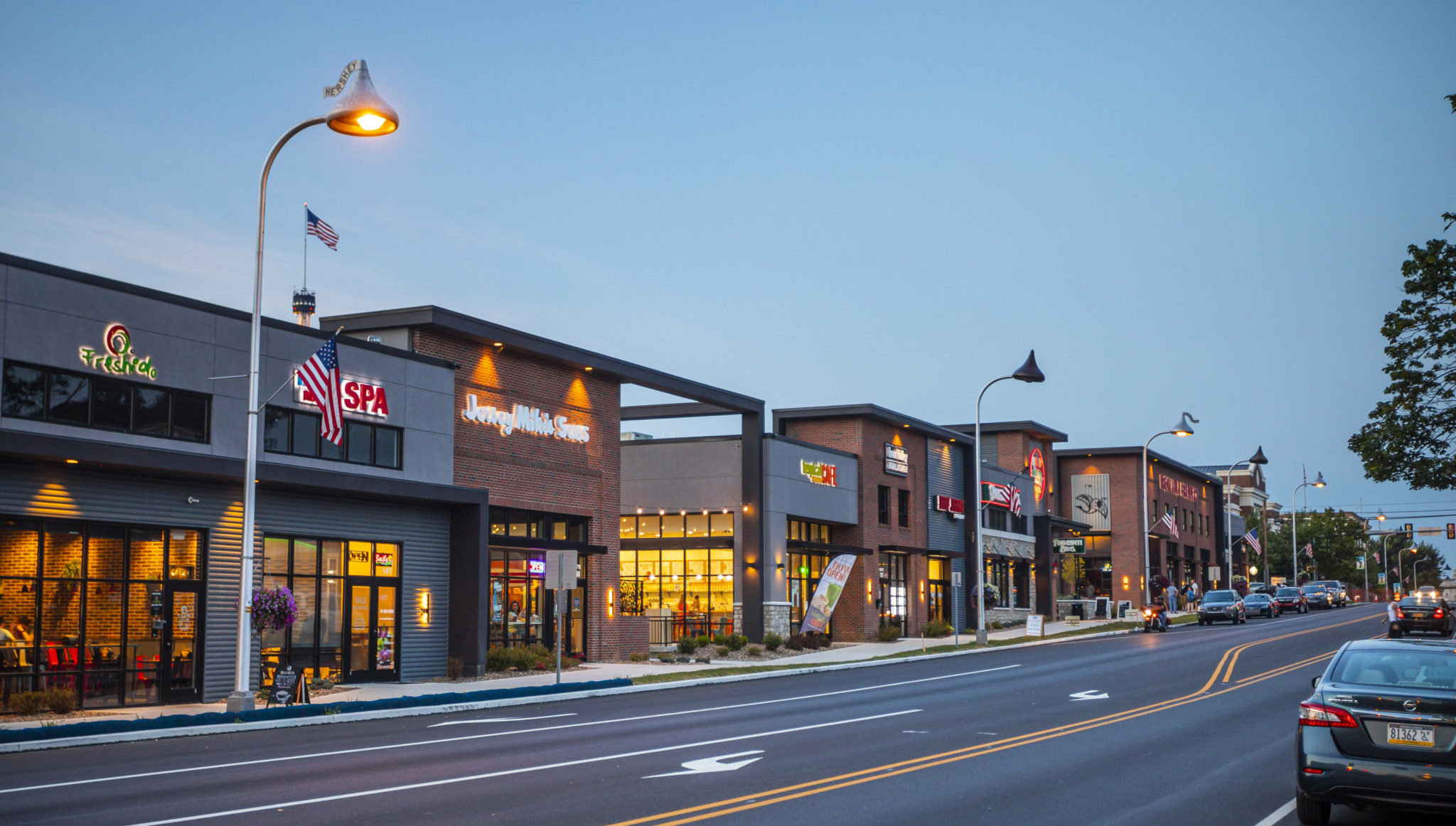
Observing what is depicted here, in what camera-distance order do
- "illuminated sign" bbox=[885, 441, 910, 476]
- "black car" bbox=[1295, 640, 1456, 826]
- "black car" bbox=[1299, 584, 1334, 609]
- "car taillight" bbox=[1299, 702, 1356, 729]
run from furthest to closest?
"black car" bbox=[1299, 584, 1334, 609] → "illuminated sign" bbox=[885, 441, 910, 476] → "car taillight" bbox=[1299, 702, 1356, 729] → "black car" bbox=[1295, 640, 1456, 826]

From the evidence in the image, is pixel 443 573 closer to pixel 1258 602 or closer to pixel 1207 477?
pixel 1258 602

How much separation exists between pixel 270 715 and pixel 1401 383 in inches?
998

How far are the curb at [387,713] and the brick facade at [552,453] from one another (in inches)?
237

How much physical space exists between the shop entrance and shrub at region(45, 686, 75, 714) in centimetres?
728

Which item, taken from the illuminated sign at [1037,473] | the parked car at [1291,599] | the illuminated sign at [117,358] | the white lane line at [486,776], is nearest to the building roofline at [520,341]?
the illuminated sign at [117,358]

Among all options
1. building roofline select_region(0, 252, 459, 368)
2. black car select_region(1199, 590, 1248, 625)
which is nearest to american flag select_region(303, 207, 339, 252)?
building roofline select_region(0, 252, 459, 368)

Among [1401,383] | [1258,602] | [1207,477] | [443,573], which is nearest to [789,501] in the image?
[443,573]

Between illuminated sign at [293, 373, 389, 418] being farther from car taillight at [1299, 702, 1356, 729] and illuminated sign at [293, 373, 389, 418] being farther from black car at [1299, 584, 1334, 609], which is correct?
black car at [1299, 584, 1334, 609]

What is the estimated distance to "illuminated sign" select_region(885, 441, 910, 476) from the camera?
52.1m

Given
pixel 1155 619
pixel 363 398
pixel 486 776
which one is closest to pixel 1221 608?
pixel 1155 619

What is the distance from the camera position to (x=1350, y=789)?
35.4ft

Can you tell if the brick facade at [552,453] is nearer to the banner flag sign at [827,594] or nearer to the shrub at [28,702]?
the banner flag sign at [827,594]

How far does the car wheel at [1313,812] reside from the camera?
449 inches

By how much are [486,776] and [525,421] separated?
20.2 meters
